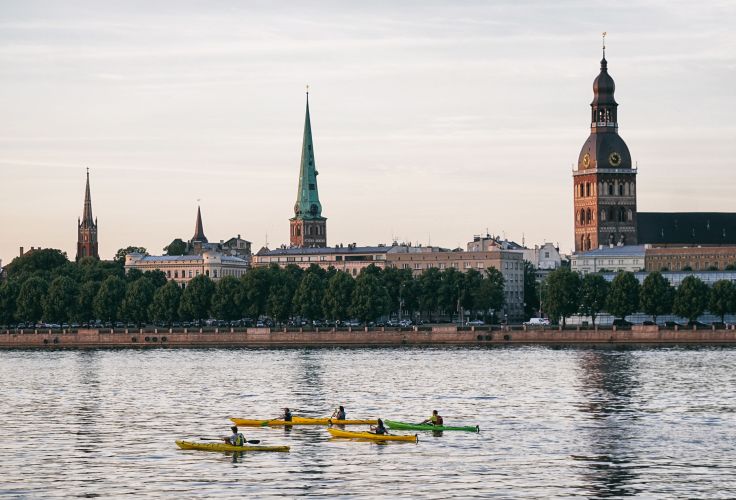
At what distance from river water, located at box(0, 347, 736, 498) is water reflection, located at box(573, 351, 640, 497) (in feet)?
0.42

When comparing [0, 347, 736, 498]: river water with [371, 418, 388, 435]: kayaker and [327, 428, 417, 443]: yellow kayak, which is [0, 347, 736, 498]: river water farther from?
[371, 418, 388, 435]: kayaker

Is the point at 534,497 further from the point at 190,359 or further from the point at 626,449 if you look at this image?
the point at 190,359

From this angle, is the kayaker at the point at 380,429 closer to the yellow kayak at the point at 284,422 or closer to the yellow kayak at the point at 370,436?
the yellow kayak at the point at 370,436

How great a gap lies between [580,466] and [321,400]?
38.4 meters

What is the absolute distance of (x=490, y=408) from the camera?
106500 mm

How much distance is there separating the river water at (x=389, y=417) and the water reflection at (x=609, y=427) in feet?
0.42

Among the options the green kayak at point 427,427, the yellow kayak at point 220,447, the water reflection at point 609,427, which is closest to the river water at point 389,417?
the water reflection at point 609,427

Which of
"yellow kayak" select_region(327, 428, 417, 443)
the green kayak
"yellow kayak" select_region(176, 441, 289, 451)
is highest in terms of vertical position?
the green kayak

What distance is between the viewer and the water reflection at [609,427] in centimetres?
7412

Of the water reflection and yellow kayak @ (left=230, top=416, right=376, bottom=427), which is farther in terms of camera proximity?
yellow kayak @ (left=230, top=416, right=376, bottom=427)

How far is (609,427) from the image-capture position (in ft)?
311

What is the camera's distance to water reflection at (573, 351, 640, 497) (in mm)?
74125

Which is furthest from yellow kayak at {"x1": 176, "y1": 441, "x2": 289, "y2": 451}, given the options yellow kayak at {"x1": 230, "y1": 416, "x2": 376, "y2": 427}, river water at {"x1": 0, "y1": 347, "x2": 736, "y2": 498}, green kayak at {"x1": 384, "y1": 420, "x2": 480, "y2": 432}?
yellow kayak at {"x1": 230, "y1": 416, "x2": 376, "y2": 427}

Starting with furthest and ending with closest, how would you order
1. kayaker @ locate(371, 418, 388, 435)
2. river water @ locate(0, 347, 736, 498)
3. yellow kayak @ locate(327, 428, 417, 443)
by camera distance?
1. kayaker @ locate(371, 418, 388, 435)
2. yellow kayak @ locate(327, 428, 417, 443)
3. river water @ locate(0, 347, 736, 498)
